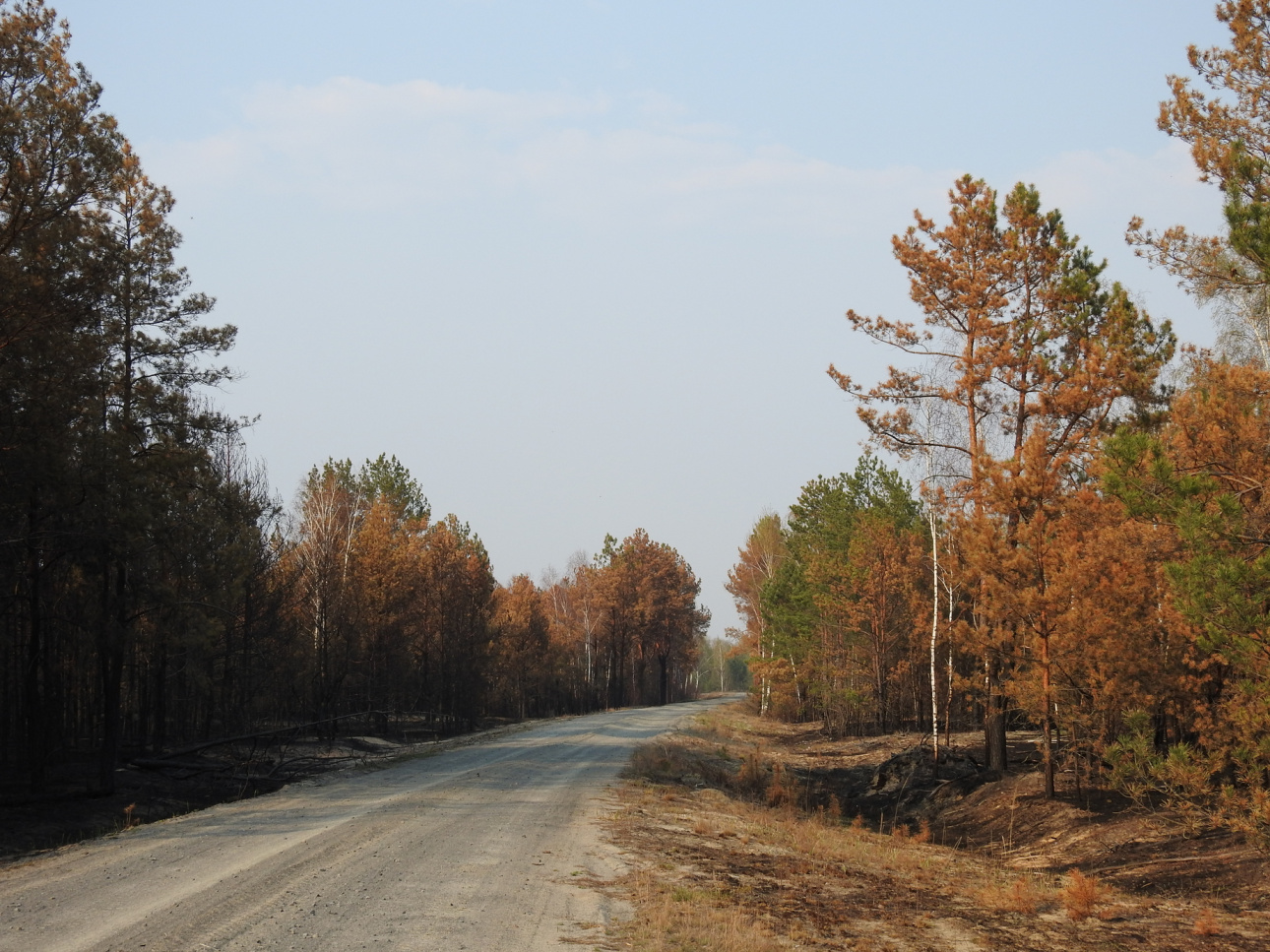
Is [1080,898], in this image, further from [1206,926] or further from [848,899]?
[848,899]

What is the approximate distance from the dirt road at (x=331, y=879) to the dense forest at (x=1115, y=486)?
8.06 meters

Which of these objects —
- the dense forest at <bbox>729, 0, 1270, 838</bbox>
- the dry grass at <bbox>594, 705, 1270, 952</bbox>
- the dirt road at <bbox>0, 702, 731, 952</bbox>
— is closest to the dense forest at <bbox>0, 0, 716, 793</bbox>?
the dirt road at <bbox>0, 702, 731, 952</bbox>

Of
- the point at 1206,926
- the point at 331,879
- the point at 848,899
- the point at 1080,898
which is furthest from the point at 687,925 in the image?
the point at 1206,926

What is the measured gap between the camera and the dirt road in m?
7.79

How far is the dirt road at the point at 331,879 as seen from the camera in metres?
7.79

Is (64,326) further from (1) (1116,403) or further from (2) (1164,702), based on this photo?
(1) (1116,403)

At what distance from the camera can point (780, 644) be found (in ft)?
157

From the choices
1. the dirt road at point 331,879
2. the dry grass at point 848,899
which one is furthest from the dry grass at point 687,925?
the dirt road at point 331,879

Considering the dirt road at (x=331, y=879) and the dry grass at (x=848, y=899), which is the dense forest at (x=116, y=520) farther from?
the dry grass at (x=848, y=899)

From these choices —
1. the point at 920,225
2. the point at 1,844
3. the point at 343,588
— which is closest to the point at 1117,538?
the point at 920,225

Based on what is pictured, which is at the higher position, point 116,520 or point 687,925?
point 116,520

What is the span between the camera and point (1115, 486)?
11500mm

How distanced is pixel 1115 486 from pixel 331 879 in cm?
1013

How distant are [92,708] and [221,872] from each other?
98.4 ft
